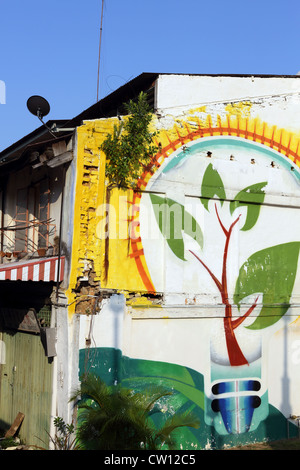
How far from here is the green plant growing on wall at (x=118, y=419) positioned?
28.0 ft

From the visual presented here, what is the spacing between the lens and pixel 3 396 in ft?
42.2

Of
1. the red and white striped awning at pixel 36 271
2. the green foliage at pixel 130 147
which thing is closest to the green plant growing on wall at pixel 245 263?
the green foliage at pixel 130 147

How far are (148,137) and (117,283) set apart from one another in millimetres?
3004

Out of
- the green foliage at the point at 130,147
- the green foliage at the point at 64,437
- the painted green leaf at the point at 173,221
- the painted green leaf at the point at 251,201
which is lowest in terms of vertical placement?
the green foliage at the point at 64,437

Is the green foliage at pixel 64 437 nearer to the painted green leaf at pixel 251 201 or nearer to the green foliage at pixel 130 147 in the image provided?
the green foliage at pixel 130 147

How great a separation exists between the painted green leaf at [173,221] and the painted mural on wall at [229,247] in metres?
0.02

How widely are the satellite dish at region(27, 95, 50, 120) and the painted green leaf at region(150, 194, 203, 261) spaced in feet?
9.38

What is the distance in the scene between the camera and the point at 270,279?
11680 mm

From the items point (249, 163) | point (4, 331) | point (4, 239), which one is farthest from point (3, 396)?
point (249, 163)

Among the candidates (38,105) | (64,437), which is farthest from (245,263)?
(38,105)

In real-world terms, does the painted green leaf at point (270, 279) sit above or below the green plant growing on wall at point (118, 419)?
above

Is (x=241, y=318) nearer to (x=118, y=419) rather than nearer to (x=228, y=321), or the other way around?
(x=228, y=321)

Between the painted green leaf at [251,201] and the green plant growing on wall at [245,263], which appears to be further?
the painted green leaf at [251,201]

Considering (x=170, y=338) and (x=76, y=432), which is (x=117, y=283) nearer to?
(x=170, y=338)
